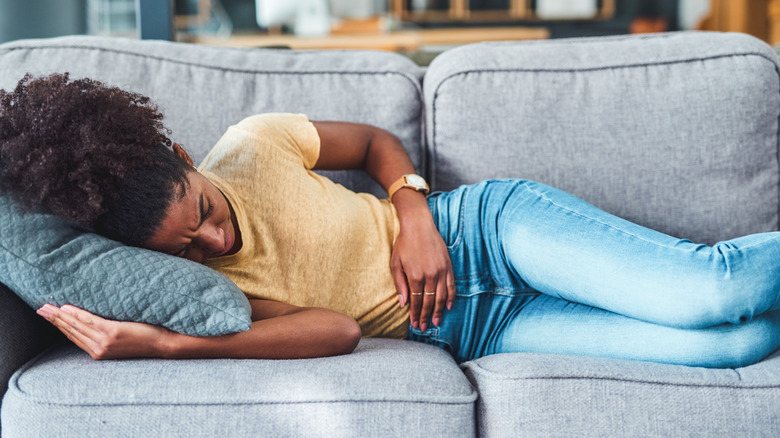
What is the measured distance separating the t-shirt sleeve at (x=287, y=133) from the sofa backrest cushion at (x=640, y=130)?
1.05 ft

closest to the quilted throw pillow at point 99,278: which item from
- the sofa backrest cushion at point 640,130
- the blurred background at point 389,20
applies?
the sofa backrest cushion at point 640,130

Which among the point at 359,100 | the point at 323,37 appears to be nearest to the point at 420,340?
the point at 359,100

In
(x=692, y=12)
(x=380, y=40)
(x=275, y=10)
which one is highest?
(x=692, y=12)

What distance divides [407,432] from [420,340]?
340mm

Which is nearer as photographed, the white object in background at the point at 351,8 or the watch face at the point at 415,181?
the watch face at the point at 415,181

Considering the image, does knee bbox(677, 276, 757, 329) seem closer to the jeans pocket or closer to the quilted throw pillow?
the jeans pocket

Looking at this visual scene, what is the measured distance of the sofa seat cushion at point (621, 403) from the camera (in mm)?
894

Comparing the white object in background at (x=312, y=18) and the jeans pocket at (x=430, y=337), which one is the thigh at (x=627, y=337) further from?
the white object in background at (x=312, y=18)

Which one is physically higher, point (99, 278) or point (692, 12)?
point (692, 12)

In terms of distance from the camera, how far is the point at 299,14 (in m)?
3.92

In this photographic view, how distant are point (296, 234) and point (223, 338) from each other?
26 cm

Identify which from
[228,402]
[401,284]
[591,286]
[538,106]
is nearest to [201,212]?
[228,402]

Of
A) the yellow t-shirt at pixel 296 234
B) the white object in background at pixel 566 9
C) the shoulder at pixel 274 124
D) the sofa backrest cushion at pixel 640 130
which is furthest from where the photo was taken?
the white object in background at pixel 566 9

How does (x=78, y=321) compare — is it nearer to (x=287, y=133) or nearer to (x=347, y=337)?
(x=347, y=337)
